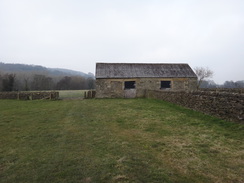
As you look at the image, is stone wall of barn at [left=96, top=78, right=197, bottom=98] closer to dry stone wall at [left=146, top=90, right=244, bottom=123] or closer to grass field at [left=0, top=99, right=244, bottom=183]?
dry stone wall at [left=146, top=90, right=244, bottom=123]

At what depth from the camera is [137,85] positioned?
77.0ft

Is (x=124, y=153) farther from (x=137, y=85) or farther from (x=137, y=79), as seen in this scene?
(x=137, y=79)

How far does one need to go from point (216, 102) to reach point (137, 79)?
15.3m

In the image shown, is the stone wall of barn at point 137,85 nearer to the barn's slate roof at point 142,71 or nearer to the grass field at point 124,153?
the barn's slate roof at point 142,71

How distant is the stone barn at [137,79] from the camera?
74.9 ft

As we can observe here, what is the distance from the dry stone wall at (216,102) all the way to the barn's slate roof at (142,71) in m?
11.2

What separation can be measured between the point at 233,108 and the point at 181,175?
538cm

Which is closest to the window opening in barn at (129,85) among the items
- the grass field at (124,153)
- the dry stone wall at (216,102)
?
the dry stone wall at (216,102)

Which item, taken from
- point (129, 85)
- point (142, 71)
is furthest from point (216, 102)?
point (129, 85)

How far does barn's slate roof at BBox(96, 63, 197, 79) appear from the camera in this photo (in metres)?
23.5

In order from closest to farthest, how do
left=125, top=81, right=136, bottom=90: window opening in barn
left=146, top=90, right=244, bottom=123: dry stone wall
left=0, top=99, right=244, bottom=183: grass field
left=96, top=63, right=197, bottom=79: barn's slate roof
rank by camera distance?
left=0, top=99, right=244, bottom=183: grass field → left=146, top=90, right=244, bottom=123: dry stone wall → left=96, top=63, right=197, bottom=79: barn's slate roof → left=125, top=81, right=136, bottom=90: window opening in barn

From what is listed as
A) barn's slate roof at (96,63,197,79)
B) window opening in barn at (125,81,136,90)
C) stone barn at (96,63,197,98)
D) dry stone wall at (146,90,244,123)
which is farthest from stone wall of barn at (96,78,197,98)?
dry stone wall at (146,90,244,123)

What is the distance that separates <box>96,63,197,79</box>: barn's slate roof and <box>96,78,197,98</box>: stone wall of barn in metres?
0.56

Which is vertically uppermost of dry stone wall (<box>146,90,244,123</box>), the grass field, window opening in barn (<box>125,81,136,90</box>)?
window opening in barn (<box>125,81,136,90</box>)
